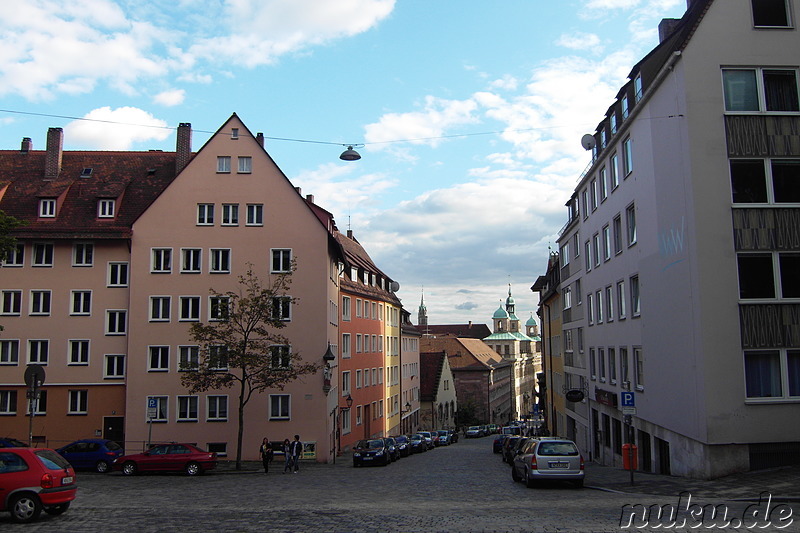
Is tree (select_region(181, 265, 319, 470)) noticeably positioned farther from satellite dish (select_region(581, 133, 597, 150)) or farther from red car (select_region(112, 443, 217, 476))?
satellite dish (select_region(581, 133, 597, 150))

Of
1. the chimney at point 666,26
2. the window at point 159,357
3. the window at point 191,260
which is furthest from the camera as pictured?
the window at point 191,260

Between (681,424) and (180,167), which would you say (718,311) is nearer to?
(681,424)

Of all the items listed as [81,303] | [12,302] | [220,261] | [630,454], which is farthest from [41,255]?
[630,454]

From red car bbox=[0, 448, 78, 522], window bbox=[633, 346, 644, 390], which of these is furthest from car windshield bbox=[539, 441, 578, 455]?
red car bbox=[0, 448, 78, 522]

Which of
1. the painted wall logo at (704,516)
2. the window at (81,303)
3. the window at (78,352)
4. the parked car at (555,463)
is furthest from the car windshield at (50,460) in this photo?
the window at (81,303)

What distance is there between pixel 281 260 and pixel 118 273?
8.74 meters

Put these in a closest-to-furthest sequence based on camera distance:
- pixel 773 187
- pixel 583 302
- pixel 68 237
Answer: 1. pixel 773 187
2. pixel 68 237
3. pixel 583 302

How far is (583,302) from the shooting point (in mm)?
40375

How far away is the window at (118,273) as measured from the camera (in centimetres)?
3684

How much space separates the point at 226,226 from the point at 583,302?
67.9ft

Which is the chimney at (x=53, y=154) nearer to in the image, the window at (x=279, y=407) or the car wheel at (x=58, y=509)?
the window at (x=279, y=407)

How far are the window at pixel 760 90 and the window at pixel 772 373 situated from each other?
281 inches

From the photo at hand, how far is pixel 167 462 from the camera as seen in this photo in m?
28.2

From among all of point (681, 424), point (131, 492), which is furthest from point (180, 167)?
point (681, 424)
